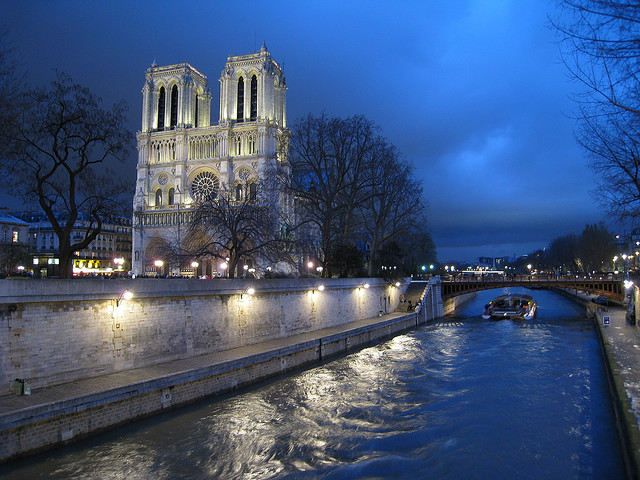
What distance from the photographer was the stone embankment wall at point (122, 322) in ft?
38.1

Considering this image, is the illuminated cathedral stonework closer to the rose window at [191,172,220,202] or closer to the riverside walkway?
the rose window at [191,172,220,202]

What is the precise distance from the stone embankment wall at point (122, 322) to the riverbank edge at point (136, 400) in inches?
59.8

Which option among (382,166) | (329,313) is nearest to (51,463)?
(329,313)

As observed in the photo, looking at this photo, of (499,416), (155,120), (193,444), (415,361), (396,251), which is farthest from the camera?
(155,120)

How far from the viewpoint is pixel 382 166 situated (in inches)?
1296

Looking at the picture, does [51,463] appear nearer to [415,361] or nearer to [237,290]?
[237,290]

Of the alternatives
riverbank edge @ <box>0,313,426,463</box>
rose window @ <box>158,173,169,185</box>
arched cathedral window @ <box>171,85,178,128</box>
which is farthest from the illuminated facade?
riverbank edge @ <box>0,313,426,463</box>

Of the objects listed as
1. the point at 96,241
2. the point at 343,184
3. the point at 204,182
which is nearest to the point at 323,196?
the point at 343,184

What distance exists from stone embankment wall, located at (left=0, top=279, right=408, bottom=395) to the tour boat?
2396 centimetres

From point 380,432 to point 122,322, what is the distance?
25.6 feet

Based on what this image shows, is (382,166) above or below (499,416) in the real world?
above

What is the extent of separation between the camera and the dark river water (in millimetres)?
10086

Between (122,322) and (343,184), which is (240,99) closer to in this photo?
(343,184)

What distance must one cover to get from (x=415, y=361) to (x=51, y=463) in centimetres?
1504
